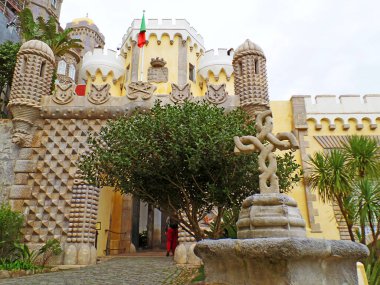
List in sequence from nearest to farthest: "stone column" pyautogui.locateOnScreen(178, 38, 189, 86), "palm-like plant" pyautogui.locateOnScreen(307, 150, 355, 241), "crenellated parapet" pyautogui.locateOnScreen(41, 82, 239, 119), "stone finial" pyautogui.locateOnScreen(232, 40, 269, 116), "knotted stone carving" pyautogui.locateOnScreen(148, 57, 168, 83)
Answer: "palm-like plant" pyautogui.locateOnScreen(307, 150, 355, 241) → "stone finial" pyautogui.locateOnScreen(232, 40, 269, 116) → "crenellated parapet" pyautogui.locateOnScreen(41, 82, 239, 119) → "knotted stone carving" pyautogui.locateOnScreen(148, 57, 168, 83) → "stone column" pyautogui.locateOnScreen(178, 38, 189, 86)

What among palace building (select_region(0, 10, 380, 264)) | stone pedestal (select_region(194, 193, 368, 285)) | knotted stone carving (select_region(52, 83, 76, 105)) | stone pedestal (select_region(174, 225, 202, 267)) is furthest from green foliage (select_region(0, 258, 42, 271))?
stone pedestal (select_region(194, 193, 368, 285))

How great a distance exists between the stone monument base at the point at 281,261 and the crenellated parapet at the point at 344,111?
40.1 feet

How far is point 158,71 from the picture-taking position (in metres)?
21.9

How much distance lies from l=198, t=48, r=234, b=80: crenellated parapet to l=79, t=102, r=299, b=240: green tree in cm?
1423

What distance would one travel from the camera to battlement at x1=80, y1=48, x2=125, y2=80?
22578mm

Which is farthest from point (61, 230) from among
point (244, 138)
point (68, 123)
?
point (244, 138)

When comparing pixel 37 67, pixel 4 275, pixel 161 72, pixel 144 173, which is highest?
pixel 161 72

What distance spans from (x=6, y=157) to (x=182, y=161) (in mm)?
9351

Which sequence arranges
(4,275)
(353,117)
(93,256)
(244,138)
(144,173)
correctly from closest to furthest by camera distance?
1. (244,138)
2. (144,173)
3. (4,275)
4. (93,256)
5. (353,117)

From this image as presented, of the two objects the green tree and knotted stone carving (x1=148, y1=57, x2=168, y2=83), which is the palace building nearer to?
the green tree

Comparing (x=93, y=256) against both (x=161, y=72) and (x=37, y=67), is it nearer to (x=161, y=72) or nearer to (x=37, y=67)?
(x=37, y=67)

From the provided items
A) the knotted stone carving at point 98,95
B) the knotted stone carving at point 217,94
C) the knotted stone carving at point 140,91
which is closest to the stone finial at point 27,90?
the knotted stone carving at point 98,95

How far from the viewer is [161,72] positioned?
71.8 feet

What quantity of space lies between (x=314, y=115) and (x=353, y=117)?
Answer: 1843mm
